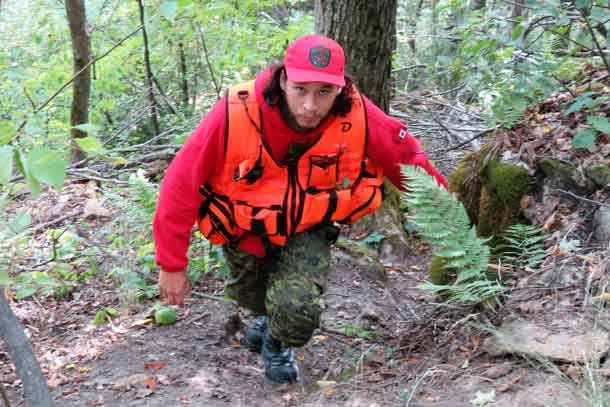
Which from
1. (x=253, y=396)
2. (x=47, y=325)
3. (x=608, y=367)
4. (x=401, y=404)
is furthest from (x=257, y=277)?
(x=608, y=367)

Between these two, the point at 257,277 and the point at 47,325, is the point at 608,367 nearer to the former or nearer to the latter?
the point at 257,277

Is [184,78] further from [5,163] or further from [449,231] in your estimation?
[5,163]

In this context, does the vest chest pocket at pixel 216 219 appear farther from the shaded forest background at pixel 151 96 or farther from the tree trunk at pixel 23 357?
the tree trunk at pixel 23 357

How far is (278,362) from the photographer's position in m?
3.76

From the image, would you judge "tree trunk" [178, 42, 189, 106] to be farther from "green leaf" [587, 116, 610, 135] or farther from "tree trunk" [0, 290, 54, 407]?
"tree trunk" [0, 290, 54, 407]

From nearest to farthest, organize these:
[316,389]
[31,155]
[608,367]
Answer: [31,155]
[608,367]
[316,389]

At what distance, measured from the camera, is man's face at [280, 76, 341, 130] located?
3113mm

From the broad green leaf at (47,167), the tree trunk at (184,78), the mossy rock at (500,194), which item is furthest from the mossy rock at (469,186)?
the tree trunk at (184,78)

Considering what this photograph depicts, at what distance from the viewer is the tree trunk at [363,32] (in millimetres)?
5070

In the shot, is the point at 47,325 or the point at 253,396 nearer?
the point at 253,396

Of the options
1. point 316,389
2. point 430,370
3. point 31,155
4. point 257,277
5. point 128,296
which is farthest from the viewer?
point 128,296

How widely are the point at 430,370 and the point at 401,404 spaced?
30 cm

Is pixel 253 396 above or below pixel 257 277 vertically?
below

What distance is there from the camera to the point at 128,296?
4.47 meters
